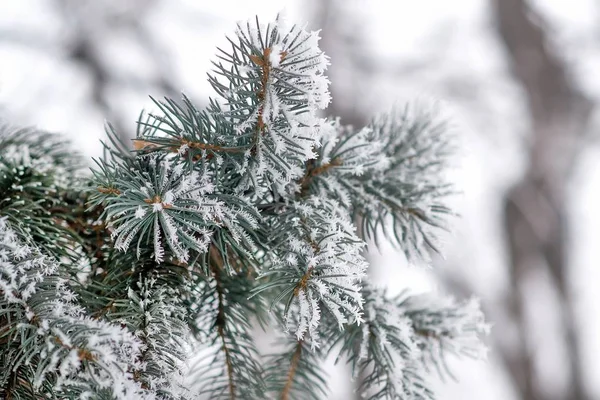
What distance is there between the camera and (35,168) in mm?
378

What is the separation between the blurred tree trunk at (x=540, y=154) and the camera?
2244 millimetres

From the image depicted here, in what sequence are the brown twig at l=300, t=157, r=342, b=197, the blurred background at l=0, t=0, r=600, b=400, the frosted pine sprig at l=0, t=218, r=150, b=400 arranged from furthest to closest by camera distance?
the blurred background at l=0, t=0, r=600, b=400, the brown twig at l=300, t=157, r=342, b=197, the frosted pine sprig at l=0, t=218, r=150, b=400

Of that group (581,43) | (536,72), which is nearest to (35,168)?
(536,72)

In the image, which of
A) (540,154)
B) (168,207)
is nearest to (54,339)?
(168,207)

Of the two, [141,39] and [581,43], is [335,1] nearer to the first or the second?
[141,39]

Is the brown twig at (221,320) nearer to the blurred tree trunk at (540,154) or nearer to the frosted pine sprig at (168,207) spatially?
the frosted pine sprig at (168,207)

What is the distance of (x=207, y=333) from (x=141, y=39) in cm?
255

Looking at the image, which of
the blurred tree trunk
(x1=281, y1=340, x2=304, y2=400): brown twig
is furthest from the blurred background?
(x1=281, y1=340, x2=304, y2=400): brown twig

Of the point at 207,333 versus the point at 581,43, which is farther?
the point at 581,43

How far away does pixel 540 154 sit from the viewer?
2260mm

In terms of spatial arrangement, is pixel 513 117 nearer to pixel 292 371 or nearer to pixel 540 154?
pixel 540 154

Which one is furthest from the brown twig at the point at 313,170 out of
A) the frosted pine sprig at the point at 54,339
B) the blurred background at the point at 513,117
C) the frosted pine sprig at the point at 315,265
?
the blurred background at the point at 513,117

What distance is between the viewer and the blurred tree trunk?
7.36ft

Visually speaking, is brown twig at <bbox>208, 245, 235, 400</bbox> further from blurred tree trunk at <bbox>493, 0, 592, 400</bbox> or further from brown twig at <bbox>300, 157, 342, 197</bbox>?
blurred tree trunk at <bbox>493, 0, 592, 400</bbox>
